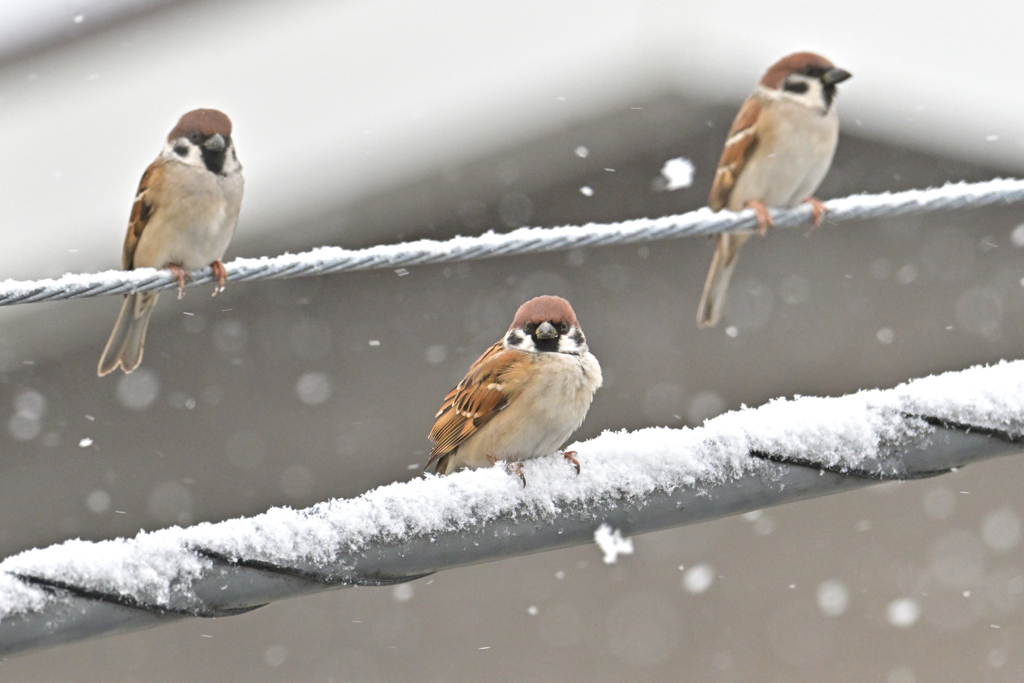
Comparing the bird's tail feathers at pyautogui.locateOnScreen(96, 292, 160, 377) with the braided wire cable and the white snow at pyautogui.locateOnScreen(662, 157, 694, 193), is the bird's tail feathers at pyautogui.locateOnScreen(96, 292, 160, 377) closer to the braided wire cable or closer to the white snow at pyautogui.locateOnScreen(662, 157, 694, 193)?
the braided wire cable

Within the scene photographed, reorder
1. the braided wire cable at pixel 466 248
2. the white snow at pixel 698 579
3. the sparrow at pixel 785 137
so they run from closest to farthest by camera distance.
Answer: the braided wire cable at pixel 466 248 < the sparrow at pixel 785 137 < the white snow at pixel 698 579

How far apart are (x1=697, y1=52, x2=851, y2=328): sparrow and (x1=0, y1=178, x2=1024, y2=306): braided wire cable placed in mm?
2194

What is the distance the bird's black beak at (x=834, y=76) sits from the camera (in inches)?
199

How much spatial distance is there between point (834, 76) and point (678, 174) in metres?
2.05

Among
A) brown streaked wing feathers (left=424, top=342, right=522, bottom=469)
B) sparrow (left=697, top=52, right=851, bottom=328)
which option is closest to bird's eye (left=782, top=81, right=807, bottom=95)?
sparrow (left=697, top=52, right=851, bottom=328)

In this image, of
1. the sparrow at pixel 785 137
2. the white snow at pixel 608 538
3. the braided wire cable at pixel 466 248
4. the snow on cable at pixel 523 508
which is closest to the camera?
the snow on cable at pixel 523 508

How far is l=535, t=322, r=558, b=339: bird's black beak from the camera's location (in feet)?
11.1

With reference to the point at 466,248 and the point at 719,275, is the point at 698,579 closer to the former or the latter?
the point at 719,275

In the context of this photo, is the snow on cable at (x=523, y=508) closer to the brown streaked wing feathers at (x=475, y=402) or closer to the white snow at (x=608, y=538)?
the white snow at (x=608, y=538)

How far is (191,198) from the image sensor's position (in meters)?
4.34

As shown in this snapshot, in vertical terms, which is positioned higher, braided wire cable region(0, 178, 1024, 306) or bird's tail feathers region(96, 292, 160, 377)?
braided wire cable region(0, 178, 1024, 306)

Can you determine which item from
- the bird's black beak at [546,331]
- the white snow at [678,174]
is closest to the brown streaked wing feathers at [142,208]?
the bird's black beak at [546,331]

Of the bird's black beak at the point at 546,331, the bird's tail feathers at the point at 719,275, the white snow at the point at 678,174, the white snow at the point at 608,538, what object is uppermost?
the white snow at the point at 608,538

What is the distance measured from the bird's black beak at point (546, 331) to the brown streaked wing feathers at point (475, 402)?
100mm
